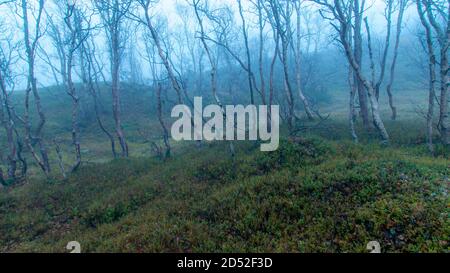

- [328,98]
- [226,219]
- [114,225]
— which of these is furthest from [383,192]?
[328,98]

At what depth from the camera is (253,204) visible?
21.5ft

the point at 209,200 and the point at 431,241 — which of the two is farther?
the point at 209,200

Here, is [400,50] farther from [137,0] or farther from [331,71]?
[137,0]

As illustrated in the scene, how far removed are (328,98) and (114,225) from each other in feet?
112

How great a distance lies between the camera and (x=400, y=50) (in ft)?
172

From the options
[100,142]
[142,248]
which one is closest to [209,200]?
[142,248]

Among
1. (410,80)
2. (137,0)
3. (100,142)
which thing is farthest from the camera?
(410,80)

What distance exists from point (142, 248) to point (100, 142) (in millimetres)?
18928

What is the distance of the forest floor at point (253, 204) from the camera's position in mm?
4949

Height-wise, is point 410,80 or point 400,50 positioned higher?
point 400,50

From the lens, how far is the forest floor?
4949mm

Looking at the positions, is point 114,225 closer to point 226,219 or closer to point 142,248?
point 142,248

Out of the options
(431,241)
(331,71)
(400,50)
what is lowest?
(431,241)

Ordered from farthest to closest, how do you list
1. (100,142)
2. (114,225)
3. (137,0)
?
(100,142) < (137,0) < (114,225)
